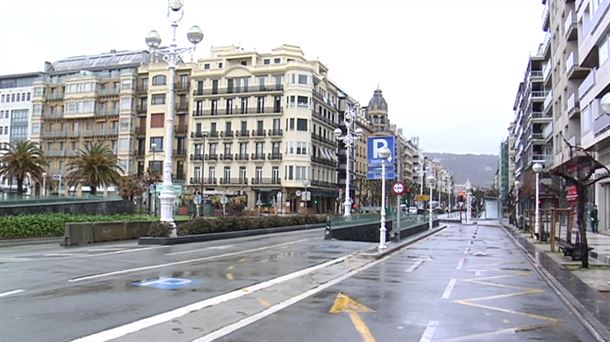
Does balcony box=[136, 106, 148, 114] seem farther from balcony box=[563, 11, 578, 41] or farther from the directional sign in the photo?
the directional sign

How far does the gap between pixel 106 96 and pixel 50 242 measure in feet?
238

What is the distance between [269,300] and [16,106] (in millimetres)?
106230

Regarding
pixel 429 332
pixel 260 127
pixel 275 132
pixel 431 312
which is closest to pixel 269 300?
pixel 431 312

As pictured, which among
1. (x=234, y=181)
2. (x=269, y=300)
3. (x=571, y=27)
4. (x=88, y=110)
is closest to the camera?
(x=269, y=300)

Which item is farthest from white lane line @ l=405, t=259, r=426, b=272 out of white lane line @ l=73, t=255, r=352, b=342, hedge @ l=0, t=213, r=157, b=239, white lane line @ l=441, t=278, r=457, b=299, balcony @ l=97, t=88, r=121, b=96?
balcony @ l=97, t=88, r=121, b=96

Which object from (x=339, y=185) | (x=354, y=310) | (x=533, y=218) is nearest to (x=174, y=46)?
(x=354, y=310)

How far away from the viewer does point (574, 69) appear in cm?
4116

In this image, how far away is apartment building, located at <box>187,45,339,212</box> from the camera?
264 feet

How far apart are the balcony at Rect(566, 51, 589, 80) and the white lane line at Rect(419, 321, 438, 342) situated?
37.1 meters

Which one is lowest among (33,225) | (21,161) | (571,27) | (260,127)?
(33,225)

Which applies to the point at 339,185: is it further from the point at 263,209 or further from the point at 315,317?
the point at 315,317

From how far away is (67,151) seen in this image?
307ft

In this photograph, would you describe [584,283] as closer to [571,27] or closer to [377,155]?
[377,155]

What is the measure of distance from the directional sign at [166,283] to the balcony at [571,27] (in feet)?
131
